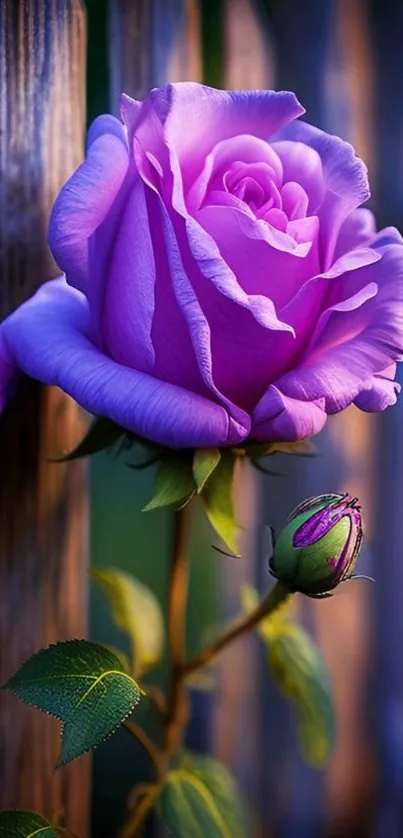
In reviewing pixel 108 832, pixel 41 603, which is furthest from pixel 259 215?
pixel 108 832

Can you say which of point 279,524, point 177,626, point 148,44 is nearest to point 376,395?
point 177,626

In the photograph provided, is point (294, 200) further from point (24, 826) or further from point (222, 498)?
point (24, 826)

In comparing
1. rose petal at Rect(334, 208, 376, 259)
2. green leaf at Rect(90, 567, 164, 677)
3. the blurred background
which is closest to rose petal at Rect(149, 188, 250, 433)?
rose petal at Rect(334, 208, 376, 259)

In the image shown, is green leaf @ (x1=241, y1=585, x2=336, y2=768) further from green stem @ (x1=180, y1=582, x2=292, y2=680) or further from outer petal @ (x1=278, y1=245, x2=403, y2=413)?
outer petal @ (x1=278, y1=245, x2=403, y2=413)

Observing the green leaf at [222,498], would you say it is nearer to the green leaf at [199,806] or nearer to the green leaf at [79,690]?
the green leaf at [79,690]

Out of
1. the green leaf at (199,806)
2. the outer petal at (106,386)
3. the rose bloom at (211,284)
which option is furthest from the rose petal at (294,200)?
the green leaf at (199,806)
